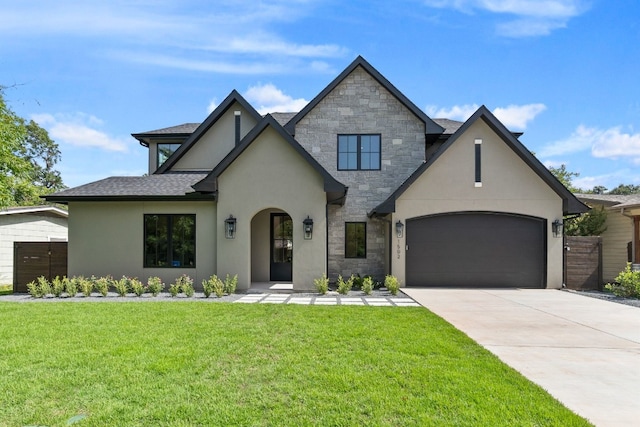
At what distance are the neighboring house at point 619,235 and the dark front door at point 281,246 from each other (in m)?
13.2

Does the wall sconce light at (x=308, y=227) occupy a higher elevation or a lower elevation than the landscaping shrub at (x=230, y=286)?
higher

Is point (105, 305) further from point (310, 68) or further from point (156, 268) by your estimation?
point (310, 68)

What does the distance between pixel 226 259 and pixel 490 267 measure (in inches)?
377

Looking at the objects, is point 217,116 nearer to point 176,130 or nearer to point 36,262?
point 176,130

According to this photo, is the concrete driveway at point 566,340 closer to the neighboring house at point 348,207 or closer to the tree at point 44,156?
the neighboring house at point 348,207

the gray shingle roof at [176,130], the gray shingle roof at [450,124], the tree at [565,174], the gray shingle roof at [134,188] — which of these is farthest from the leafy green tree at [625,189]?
the gray shingle roof at [134,188]

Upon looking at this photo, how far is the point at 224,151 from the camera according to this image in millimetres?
16609

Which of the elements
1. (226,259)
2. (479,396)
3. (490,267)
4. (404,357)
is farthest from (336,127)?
(479,396)

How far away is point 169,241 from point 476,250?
36.8ft

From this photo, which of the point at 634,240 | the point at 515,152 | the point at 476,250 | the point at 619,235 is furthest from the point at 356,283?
the point at 619,235

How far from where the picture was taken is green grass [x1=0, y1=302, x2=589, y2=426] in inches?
149

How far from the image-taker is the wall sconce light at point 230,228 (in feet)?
42.4

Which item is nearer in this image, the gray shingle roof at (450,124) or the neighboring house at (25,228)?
the gray shingle roof at (450,124)

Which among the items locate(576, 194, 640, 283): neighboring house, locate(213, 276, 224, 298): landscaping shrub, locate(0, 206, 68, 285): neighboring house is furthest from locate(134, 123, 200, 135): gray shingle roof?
locate(576, 194, 640, 283): neighboring house
